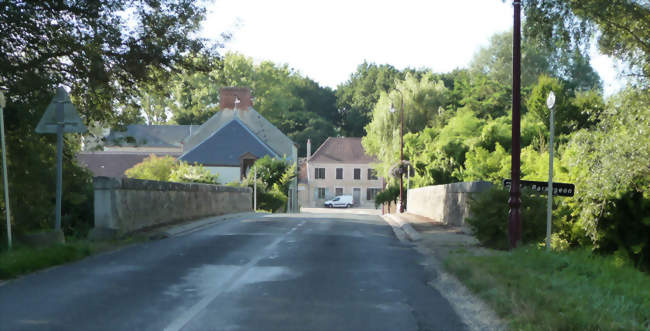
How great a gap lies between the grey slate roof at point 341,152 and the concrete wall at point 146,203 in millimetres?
57014

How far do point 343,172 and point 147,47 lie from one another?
70.7 metres

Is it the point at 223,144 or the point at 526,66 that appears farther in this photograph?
the point at 526,66

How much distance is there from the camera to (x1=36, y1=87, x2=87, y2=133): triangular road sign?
11.4 metres

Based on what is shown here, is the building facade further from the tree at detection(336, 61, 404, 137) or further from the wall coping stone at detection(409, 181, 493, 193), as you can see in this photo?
the wall coping stone at detection(409, 181, 493, 193)

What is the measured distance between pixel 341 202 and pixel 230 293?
2910 inches

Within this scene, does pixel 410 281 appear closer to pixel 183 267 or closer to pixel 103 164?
pixel 183 267

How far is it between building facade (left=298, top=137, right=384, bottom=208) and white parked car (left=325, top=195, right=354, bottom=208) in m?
2.86

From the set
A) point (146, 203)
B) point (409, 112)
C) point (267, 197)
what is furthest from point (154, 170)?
point (146, 203)

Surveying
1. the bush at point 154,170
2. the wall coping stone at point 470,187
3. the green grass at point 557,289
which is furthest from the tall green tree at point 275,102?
the green grass at point 557,289

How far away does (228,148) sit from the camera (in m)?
63.4

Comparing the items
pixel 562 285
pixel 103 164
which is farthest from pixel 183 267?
pixel 103 164

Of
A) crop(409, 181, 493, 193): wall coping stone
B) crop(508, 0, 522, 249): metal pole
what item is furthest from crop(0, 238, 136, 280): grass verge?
crop(409, 181, 493, 193): wall coping stone

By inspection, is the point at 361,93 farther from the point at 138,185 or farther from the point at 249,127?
the point at 138,185

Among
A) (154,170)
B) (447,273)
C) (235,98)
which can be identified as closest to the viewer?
(447,273)
